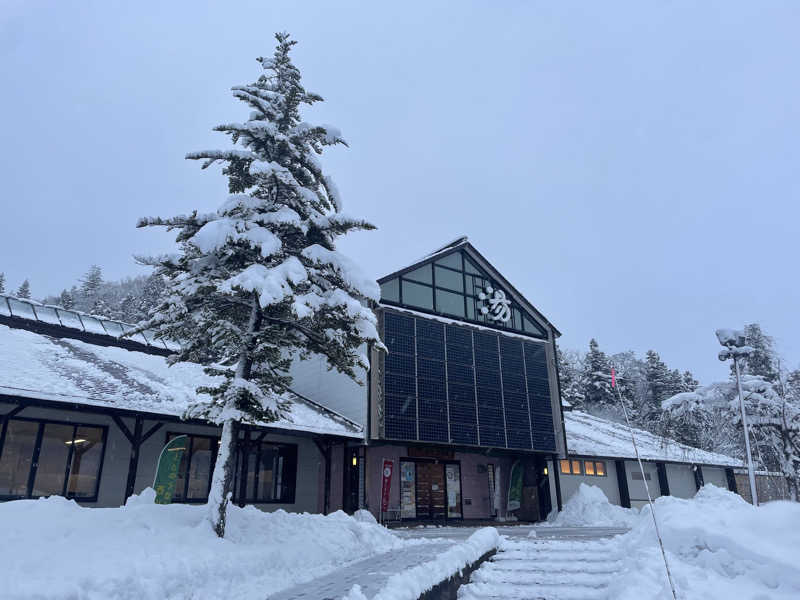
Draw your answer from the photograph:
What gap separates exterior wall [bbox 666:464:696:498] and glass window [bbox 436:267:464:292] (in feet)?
56.8

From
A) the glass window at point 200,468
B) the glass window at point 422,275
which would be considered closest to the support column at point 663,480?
the glass window at point 422,275

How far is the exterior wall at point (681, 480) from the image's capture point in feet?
103

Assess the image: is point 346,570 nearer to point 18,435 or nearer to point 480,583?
point 480,583

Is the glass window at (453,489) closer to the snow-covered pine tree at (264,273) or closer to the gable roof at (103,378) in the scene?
the gable roof at (103,378)

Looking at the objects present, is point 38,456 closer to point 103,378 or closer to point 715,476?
point 103,378

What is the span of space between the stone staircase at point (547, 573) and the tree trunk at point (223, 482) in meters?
4.27

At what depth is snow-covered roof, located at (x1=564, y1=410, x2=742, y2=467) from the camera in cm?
2773

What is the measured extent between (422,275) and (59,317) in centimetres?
1428

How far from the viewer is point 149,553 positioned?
7.42 m

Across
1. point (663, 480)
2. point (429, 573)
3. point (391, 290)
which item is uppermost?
point (391, 290)

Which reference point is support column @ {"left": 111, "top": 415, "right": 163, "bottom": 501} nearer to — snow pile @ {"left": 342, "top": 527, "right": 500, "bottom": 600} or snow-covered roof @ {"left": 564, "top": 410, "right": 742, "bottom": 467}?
snow pile @ {"left": 342, "top": 527, "right": 500, "bottom": 600}

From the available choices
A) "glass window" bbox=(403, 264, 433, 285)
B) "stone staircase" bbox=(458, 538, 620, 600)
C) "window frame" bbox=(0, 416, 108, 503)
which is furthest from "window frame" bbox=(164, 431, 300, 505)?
Answer: "stone staircase" bbox=(458, 538, 620, 600)

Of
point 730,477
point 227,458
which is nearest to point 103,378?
point 227,458

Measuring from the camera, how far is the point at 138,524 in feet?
28.2
